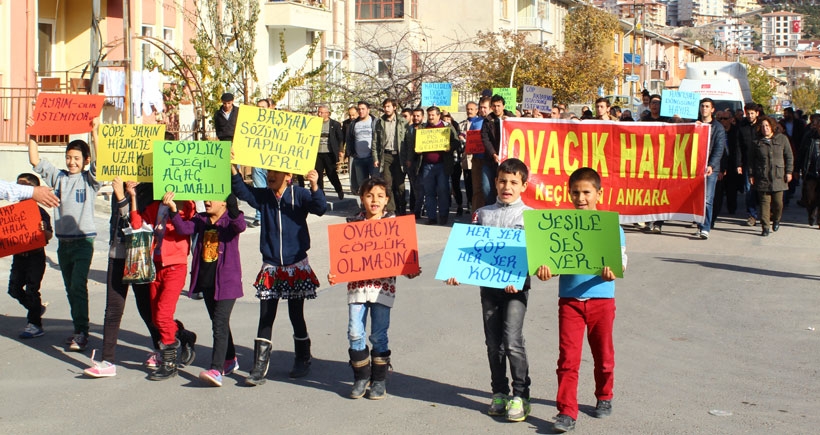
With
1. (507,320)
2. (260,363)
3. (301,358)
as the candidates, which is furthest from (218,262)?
(507,320)

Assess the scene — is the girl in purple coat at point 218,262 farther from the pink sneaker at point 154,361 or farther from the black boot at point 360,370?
the black boot at point 360,370

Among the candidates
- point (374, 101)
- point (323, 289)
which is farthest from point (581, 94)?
point (323, 289)

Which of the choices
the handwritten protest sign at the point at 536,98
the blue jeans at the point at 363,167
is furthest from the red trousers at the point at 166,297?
the handwritten protest sign at the point at 536,98

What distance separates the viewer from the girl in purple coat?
7.27 metres

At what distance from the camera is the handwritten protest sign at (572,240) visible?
6.12 metres

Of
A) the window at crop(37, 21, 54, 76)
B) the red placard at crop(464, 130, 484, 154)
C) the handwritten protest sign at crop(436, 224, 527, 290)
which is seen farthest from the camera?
the window at crop(37, 21, 54, 76)

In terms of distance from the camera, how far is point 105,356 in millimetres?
7602

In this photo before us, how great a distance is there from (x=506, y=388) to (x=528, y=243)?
101 centimetres

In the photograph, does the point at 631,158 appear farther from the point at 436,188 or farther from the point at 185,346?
the point at 185,346

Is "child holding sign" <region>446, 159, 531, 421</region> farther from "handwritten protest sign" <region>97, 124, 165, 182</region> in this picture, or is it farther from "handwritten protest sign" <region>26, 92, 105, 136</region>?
"handwritten protest sign" <region>26, 92, 105, 136</region>

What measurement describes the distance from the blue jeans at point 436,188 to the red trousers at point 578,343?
1038cm

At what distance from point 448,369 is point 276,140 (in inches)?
81.2

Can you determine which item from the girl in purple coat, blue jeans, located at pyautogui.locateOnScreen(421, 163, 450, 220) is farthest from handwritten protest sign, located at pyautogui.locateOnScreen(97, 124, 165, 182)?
blue jeans, located at pyautogui.locateOnScreen(421, 163, 450, 220)

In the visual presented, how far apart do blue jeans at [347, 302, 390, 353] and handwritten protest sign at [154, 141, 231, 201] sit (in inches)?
49.3
